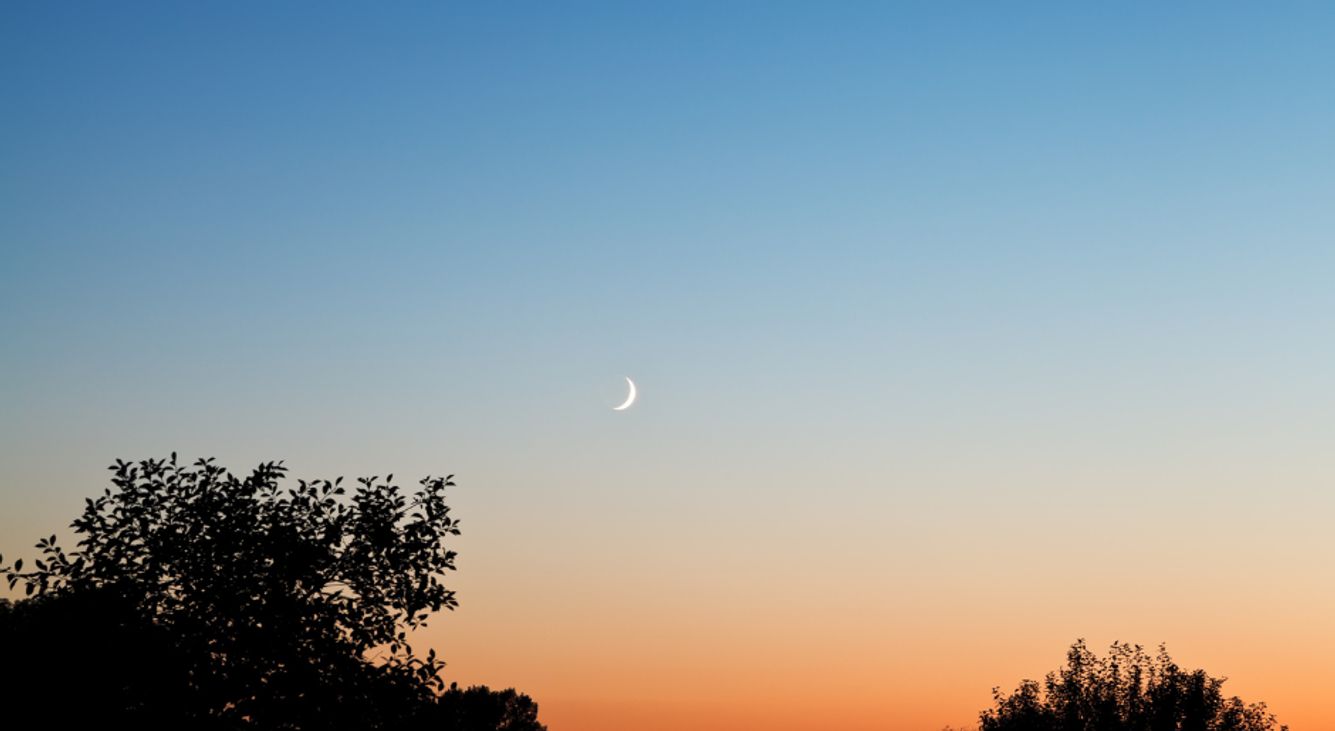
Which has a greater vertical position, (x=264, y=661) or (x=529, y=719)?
(x=529, y=719)

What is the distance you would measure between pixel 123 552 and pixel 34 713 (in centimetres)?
430

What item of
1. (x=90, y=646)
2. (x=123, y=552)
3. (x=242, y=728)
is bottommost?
(x=242, y=728)

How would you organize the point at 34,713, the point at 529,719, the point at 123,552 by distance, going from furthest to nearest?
the point at 529,719
the point at 123,552
the point at 34,713

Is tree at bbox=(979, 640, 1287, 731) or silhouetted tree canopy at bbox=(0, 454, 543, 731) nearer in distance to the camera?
silhouetted tree canopy at bbox=(0, 454, 543, 731)

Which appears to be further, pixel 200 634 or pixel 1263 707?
pixel 1263 707

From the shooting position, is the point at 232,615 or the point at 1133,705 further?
the point at 1133,705

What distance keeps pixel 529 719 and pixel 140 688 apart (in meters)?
162

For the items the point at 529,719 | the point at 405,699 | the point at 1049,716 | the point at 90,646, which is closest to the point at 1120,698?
the point at 1049,716

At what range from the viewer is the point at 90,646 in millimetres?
28359

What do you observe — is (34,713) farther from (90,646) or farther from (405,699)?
(405,699)

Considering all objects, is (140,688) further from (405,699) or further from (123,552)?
(405,699)

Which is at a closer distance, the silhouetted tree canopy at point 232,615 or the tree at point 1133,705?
the silhouetted tree canopy at point 232,615

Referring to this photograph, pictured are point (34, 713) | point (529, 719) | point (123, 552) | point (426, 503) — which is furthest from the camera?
point (529, 719)

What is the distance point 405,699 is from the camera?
3055 cm
